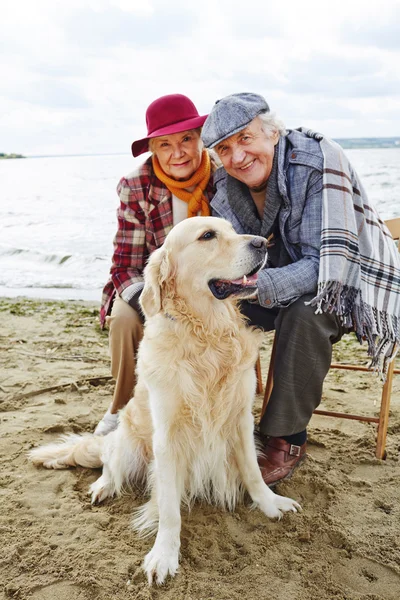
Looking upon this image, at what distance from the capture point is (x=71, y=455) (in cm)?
281

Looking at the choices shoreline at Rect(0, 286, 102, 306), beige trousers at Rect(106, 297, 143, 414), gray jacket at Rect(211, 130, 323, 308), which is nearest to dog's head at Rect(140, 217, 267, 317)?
gray jacket at Rect(211, 130, 323, 308)

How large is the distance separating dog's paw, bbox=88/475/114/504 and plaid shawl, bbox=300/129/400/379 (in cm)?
131

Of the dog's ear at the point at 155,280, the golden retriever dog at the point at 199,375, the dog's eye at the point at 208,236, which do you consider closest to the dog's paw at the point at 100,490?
the golden retriever dog at the point at 199,375

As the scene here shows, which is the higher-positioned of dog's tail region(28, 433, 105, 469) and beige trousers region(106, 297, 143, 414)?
beige trousers region(106, 297, 143, 414)

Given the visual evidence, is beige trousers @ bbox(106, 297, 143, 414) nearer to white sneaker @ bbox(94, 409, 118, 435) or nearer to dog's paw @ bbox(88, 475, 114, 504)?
white sneaker @ bbox(94, 409, 118, 435)

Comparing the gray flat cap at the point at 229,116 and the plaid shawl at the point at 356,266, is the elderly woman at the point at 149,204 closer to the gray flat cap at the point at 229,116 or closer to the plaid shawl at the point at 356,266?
the gray flat cap at the point at 229,116

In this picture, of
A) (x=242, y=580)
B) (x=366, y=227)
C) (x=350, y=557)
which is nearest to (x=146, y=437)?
(x=242, y=580)

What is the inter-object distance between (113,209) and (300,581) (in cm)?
1493

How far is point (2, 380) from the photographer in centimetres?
391

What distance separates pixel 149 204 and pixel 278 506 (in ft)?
5.92

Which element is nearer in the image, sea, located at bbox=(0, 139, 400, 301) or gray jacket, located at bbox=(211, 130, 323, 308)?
gray jacket, located at bbox=(211, 130, 323, 308)

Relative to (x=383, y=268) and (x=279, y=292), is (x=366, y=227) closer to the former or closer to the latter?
(x=383, y=268)

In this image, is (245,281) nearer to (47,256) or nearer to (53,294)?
(53,294)

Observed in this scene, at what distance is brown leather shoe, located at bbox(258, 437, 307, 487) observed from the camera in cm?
262
